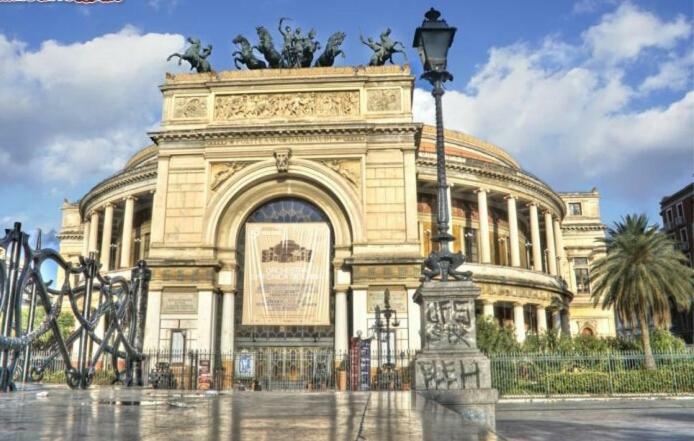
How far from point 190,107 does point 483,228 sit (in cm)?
2035

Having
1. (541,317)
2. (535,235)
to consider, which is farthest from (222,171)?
(541,317)

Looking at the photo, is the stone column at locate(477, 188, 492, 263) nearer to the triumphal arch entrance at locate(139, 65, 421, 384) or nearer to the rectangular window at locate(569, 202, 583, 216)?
the triumphal arch entrance at locate(139, 65, 421, 384)

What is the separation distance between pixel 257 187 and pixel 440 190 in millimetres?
20836

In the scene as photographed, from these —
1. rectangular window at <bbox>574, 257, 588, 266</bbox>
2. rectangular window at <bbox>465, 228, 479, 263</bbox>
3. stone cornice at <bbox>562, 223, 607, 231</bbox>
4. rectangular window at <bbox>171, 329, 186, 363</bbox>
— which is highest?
stone cornice at <bbox>562, 223, 607, 231</bbox>

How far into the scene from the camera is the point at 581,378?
25656 mm

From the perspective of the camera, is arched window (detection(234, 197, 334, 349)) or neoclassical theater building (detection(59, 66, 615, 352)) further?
arched window (detection(234, 197, 334, 349))

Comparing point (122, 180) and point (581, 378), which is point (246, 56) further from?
point (581, 378)

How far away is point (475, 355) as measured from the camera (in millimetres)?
10953

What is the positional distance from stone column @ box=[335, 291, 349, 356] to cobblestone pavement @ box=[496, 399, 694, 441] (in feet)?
26.7

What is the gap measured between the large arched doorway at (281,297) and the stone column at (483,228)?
13401 millimetres

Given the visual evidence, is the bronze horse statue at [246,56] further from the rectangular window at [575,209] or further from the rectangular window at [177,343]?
the rectangular window at [575,209]

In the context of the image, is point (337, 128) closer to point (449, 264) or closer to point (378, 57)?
point (378, 57)

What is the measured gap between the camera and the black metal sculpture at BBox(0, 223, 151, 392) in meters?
8.93

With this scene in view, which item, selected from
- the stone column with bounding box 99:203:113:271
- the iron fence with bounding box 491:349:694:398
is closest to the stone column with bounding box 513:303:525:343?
the iron fence with bounding box 491:349:694:398
